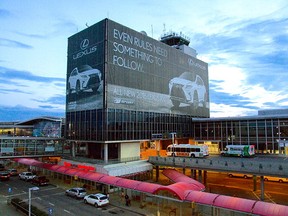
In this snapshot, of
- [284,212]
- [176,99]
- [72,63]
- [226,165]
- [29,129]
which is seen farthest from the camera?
[29,129]

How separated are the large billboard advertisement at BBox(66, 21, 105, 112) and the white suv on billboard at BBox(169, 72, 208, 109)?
24.6 m

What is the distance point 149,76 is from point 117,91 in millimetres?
12843

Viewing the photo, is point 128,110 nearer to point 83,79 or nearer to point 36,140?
point 83,79

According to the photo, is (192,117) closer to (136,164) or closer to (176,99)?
(176,99)

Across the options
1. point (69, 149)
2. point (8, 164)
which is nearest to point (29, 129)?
point (8, 164)

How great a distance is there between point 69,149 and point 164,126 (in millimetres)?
26387

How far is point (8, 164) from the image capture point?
8450cm

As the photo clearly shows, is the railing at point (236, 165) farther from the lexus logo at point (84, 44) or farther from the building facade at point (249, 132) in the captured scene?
the lexus logo at point (84, 44)

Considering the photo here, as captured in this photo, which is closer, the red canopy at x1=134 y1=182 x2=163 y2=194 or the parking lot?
the red canopy at x1=134 y1=182 x2=163 y2=194

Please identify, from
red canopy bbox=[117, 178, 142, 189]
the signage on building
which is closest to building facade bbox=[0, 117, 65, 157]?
the signage on building

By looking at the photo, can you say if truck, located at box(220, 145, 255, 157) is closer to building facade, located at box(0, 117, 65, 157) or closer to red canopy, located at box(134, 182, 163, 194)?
red canopy, located at box(134, 182, 163, 194)

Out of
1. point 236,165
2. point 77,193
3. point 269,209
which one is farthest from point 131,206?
point 269,209

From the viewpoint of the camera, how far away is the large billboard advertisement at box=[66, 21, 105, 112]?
56.6 meters

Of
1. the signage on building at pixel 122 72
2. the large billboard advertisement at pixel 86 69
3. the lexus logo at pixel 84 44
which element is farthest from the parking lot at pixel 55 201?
the lexus logo at pixel 84 44
